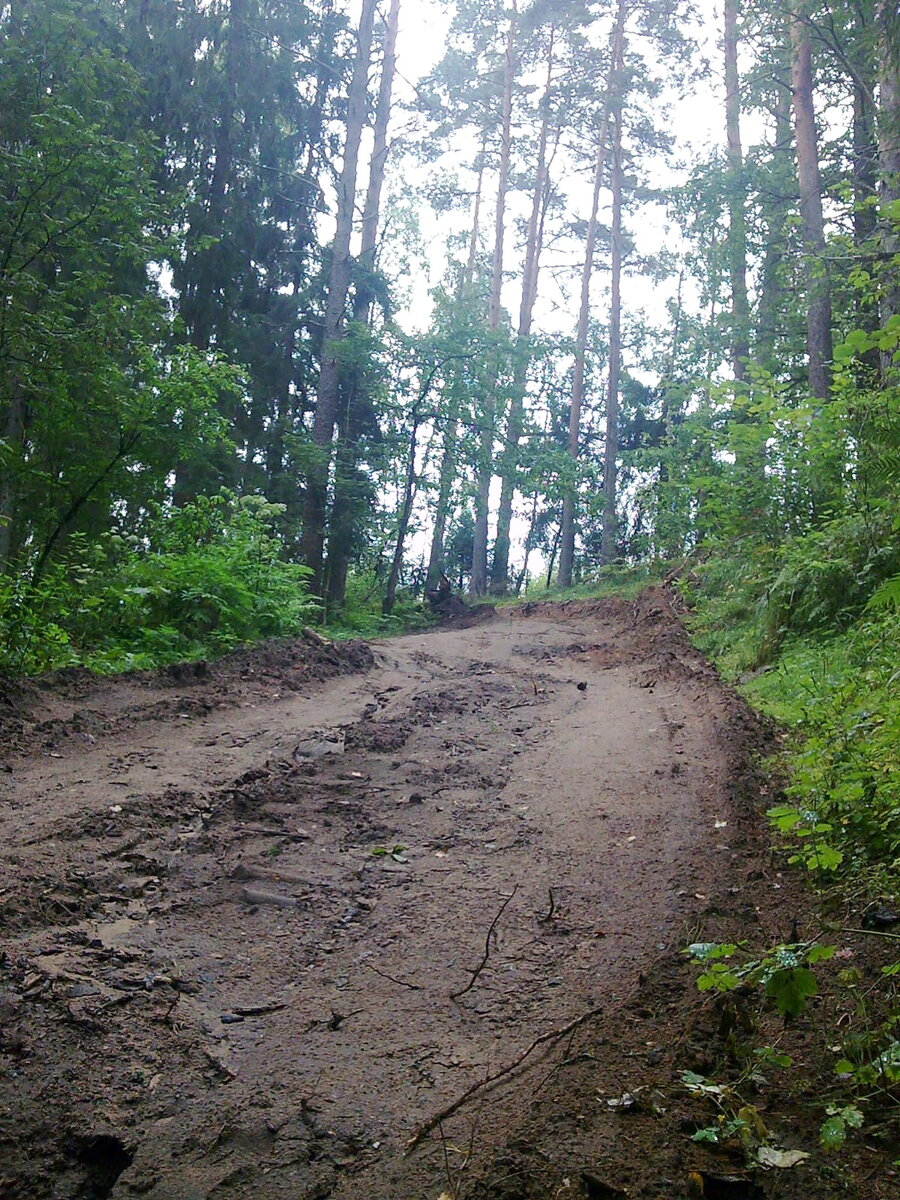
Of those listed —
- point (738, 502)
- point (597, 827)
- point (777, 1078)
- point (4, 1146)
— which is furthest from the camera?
point (738, 502)

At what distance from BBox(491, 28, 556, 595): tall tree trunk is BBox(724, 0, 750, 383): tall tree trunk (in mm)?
5247

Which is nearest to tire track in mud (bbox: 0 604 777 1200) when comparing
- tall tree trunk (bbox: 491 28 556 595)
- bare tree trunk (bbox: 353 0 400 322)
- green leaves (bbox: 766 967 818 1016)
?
green leaves (bbox: 766 967 818 1016)

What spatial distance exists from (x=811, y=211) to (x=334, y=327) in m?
10.3

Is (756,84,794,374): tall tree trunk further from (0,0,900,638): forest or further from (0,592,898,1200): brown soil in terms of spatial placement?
(0,592,898,1200): brown soil

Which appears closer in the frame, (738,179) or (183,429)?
(183,429)

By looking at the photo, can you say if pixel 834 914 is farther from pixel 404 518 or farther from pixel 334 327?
pixel 334 327

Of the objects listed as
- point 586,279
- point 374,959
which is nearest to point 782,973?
point 374,959

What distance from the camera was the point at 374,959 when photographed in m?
A: 3.28

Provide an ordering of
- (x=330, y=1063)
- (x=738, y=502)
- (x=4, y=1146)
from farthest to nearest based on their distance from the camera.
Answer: (x=738, y=502)
(x=330, y=1063)
(x=4, y=1146)

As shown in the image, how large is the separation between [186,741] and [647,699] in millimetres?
4537

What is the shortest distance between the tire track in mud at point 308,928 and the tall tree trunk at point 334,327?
12.2 meters

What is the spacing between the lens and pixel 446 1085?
2500 mm

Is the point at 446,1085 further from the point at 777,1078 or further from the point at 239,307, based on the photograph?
the point at 239,307

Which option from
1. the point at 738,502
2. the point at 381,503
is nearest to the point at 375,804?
the point at 738,502
